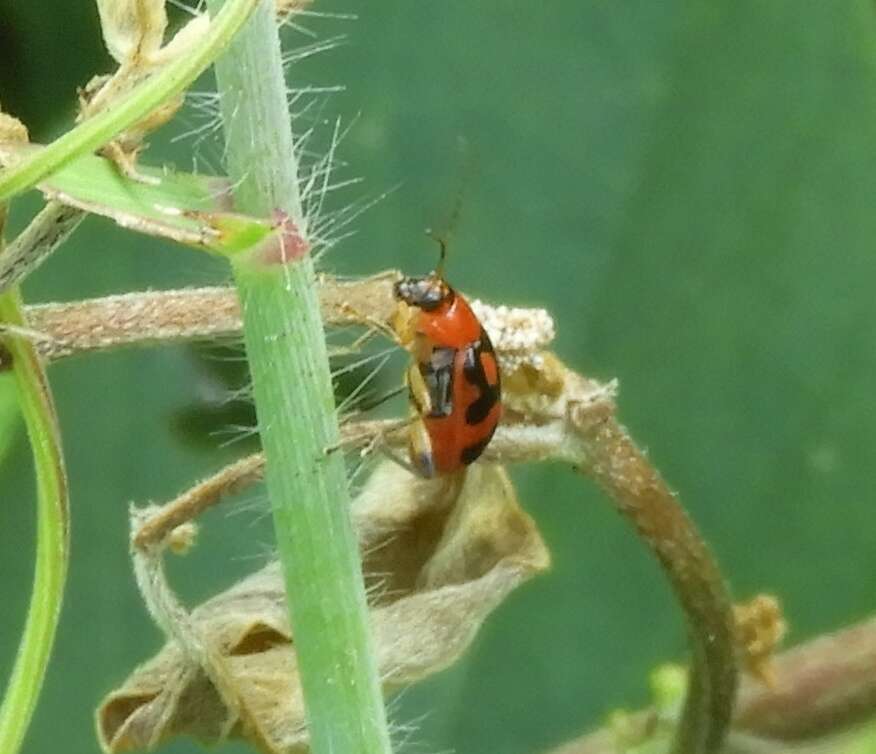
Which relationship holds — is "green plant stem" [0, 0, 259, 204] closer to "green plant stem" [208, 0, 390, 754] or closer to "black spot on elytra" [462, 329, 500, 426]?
"green plant stem" [208, 0, 390, 754]

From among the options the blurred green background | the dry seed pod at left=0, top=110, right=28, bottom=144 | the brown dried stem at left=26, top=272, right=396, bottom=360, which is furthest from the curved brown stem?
the blurred green background

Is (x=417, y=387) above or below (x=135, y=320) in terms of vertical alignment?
above

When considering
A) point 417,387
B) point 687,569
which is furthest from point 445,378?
point 687,569

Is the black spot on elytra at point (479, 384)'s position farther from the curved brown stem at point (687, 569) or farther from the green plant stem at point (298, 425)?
the green plant stem at point (298, 425)

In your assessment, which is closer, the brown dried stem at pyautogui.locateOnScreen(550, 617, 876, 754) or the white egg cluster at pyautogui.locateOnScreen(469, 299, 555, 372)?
the white egg cluster at pyautogui.locateOnScreen(469, 299, 555, 372)

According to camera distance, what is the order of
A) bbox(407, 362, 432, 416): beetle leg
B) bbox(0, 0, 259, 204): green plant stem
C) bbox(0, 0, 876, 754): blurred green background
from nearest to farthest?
bbox(0, 0, 259, 204): green plant stem
bbox(407, 362, 432, 416): beetle leg
bbox(0, 0, 876, 754): blurred green background

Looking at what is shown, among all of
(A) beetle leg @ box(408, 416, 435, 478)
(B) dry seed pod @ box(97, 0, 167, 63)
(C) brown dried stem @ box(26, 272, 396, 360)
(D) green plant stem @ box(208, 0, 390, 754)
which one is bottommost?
(D) green plant stem @ box(208, 0, 390, 754)

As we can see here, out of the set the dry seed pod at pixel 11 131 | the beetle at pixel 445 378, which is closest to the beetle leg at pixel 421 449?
the beetle at pixel 445 378

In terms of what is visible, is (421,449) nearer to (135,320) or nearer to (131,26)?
(135,320)
